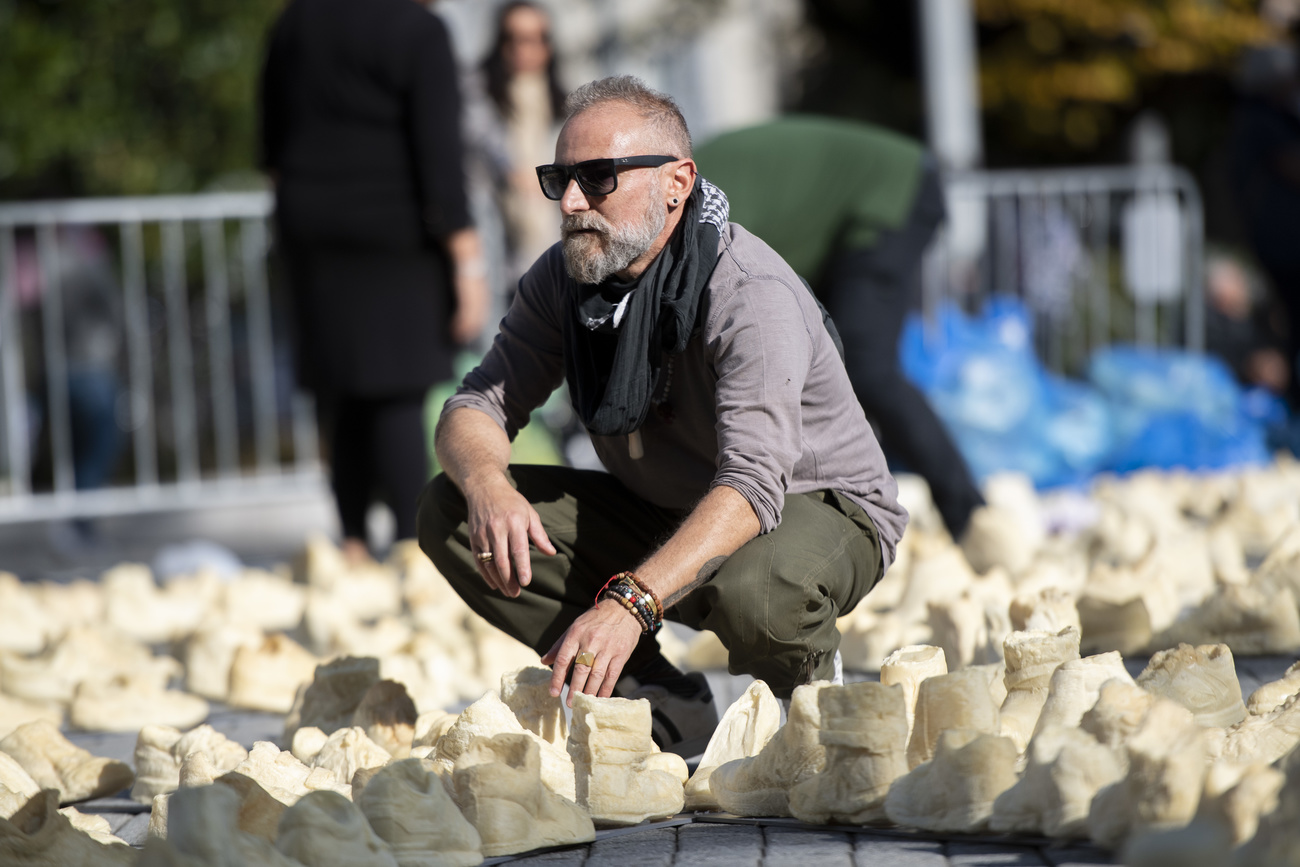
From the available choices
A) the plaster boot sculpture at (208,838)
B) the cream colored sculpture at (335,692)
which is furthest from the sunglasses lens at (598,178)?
the plaster boot sculpture at (208,838)

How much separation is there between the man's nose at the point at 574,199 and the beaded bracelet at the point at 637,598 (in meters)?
0.64

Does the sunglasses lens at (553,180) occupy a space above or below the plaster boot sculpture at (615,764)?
above

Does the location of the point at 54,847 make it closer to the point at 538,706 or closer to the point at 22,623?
the point at 538,706

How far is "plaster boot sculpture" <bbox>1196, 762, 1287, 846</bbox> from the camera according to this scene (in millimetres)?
1754

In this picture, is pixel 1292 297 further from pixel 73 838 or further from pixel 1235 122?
pixel 73 838

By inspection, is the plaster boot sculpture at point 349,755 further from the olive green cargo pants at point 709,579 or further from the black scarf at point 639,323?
the black scarf at point 639,323

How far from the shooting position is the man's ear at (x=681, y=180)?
2.56 metres

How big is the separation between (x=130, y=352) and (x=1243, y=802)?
24.1 feet

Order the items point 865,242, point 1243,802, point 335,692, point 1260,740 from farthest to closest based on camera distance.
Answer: point 865,242 → point 335,692 → point 1260,740 → point 1243,802

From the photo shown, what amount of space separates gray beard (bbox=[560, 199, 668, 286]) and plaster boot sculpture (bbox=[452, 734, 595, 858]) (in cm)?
82

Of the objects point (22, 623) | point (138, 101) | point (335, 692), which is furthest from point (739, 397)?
point (138, 101)

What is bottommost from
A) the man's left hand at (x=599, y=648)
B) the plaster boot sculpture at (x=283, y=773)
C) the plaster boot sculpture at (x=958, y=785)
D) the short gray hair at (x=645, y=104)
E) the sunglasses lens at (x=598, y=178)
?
the plaster boot sculpture at (x=283, y=773)

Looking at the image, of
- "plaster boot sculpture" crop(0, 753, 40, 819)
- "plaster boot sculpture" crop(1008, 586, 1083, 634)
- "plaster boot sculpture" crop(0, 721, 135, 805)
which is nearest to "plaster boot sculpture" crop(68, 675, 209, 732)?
"plaster boot sculpture" crop(0, 721, 135, 805)

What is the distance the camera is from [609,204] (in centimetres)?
251
